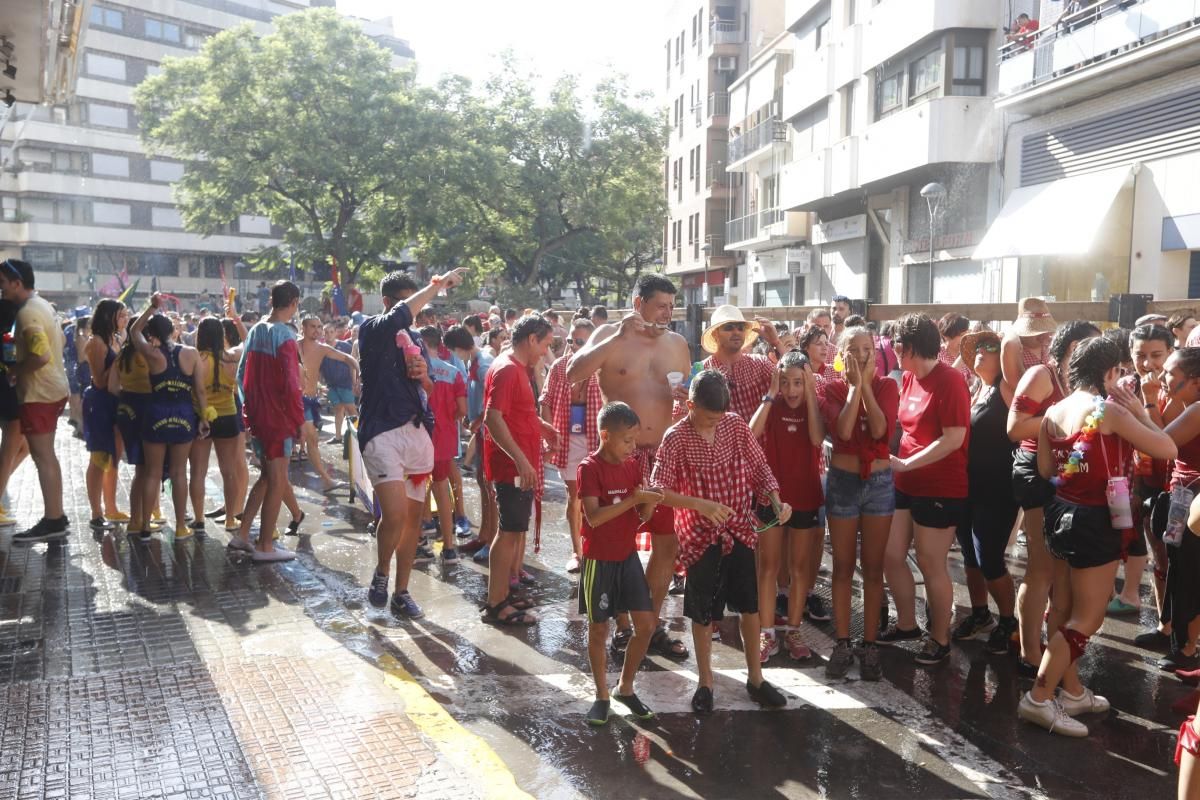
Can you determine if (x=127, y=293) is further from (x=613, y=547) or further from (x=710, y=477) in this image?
(x=710, y=477)

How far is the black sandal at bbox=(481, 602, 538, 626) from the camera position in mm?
6219

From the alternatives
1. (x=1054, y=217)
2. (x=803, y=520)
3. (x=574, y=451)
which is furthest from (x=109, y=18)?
(x=803, y=520)

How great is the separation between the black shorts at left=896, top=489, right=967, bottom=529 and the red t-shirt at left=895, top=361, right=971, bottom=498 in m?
0.03

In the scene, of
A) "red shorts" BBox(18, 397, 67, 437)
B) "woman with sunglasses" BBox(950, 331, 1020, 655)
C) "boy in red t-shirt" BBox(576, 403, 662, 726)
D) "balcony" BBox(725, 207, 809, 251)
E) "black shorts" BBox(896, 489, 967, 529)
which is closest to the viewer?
"boy in red t-shirt" BBox(576, 403, 662, 726)

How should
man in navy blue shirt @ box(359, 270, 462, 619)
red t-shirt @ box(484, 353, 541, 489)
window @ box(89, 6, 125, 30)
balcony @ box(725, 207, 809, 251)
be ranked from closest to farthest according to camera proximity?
man in navy blue shirt @ box(359, 270, 462, 619) → red t-shirt @ box(484, 353, 541, 489) → balcony @ box(725, 207, 809, 251) → window @ box(89, 6, 125, 30)

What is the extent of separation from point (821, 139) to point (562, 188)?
1241 cm

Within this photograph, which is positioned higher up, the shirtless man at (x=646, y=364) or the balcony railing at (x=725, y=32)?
the balcony railing at (x=725, y=32)

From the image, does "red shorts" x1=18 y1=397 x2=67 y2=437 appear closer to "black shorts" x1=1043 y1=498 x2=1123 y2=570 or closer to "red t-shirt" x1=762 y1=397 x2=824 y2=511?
"red t-shirt" x1=762 y1=397 x2=824 y2=511

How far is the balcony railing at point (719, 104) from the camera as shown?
46125mm

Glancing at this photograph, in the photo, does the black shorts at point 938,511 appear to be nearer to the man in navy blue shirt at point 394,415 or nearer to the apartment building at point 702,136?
the man in navy blue shirt at point 394,415

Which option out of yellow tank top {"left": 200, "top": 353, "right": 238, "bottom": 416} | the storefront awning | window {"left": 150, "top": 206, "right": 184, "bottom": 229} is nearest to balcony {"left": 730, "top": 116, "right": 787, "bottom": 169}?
the storefront awning

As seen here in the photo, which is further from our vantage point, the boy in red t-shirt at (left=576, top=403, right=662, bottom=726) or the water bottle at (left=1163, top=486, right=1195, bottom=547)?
the water bottle at (left=1163, top=486, right=1195, bottom=547)

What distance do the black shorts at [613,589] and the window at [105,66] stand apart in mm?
61747

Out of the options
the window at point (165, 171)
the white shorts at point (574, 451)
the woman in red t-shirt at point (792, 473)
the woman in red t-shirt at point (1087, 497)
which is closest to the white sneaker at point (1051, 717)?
the woman in red t-shirt at point (1087, 497)
